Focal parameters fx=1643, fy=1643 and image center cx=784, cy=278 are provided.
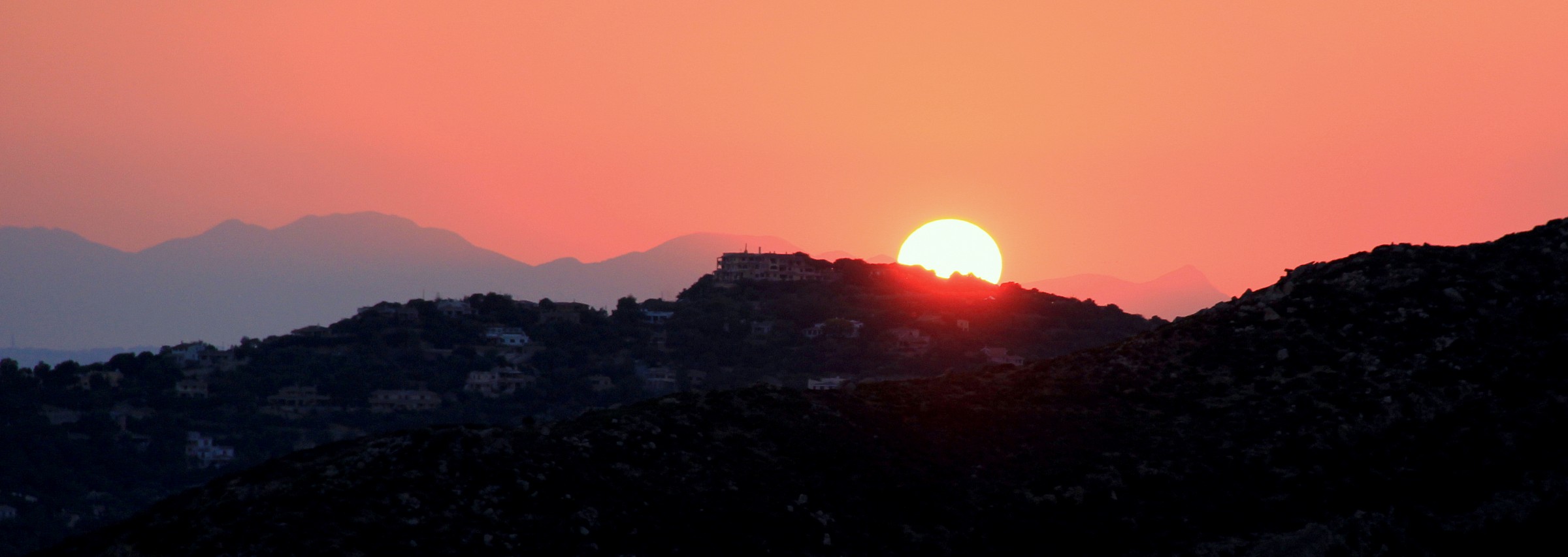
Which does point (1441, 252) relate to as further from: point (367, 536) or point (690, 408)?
point (367, 536)

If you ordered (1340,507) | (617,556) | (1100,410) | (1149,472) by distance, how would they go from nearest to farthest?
1. (617,556)
2. (1340,507)
3. (1149,472)
4. (1100,410)

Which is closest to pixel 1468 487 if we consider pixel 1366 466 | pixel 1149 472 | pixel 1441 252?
pixel 1366 466

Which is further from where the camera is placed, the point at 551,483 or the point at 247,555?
the point at 551,483

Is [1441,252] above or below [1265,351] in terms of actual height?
above

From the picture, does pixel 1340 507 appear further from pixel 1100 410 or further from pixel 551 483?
pixel 551 483

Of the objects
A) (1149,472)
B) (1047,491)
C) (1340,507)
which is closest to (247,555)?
(1047,491)

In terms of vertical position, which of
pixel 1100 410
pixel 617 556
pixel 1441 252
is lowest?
pixel 617 556

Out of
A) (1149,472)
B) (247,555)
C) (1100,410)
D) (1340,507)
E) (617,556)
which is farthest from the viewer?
(1100,410)
